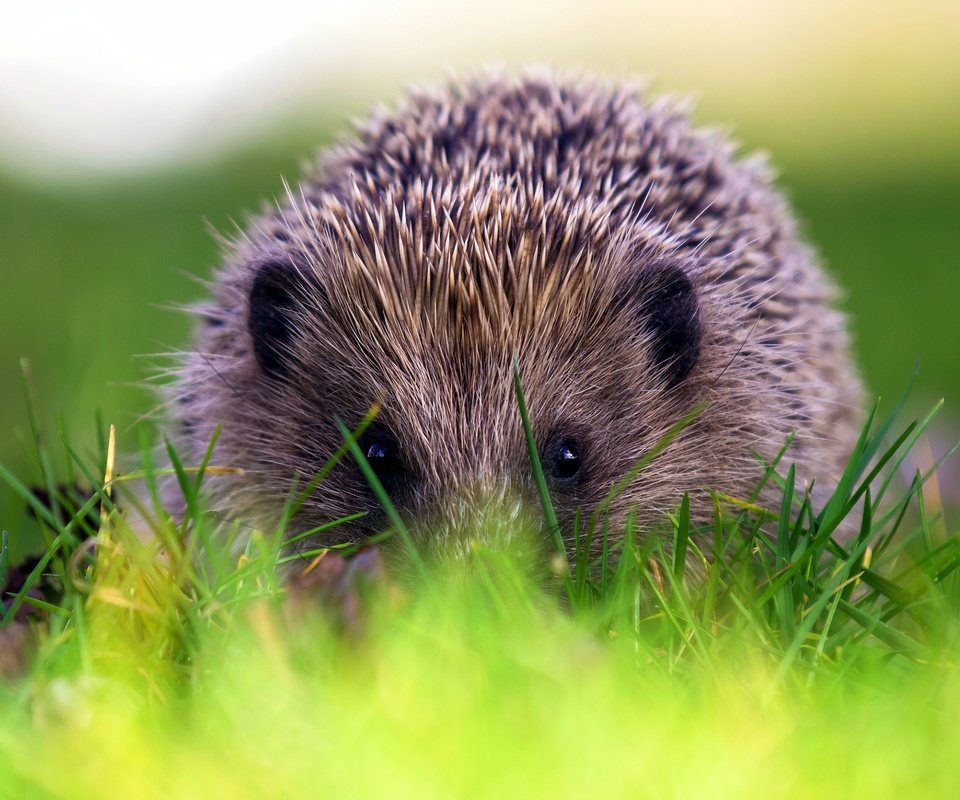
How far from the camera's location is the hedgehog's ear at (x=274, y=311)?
10.9ft

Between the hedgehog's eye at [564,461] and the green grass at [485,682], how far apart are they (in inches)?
13.2

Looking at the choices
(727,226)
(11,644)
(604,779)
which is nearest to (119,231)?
(727,226)

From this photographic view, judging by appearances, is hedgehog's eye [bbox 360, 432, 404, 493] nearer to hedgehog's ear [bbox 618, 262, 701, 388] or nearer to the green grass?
the green grass

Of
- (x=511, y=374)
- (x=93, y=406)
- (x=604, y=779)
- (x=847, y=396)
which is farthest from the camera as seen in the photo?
(x=93, y=406)

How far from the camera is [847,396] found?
13.9ft

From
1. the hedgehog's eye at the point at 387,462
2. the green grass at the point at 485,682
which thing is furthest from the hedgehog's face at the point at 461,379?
the green grass at the point at 485,682

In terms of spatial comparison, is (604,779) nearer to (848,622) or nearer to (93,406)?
(848,622)

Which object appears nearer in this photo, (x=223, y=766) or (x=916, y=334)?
(x=223, y=766)

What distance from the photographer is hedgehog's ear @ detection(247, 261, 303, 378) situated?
131 inches

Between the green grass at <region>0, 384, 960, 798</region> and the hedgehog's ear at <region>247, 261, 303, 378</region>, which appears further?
the hedgehog's ear at <region>247, 261, 303, 378</region>

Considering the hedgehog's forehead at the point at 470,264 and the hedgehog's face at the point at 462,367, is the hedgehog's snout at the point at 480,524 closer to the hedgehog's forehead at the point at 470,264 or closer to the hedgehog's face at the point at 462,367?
the hedgehog's face at the point at 462,367

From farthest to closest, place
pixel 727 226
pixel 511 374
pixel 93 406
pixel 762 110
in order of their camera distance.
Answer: pixel 762 110 < pixel 93 406 < pixel 727 226 < pixel 511 374

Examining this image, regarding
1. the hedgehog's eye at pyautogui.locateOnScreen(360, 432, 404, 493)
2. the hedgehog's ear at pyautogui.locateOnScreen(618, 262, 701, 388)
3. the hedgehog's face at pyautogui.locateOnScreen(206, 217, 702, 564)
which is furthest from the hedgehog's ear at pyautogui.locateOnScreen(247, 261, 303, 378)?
the hedgehog's ear at pyautogui.locateOnScreen(618, 262, 701, 388)

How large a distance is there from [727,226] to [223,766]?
8.60ft
